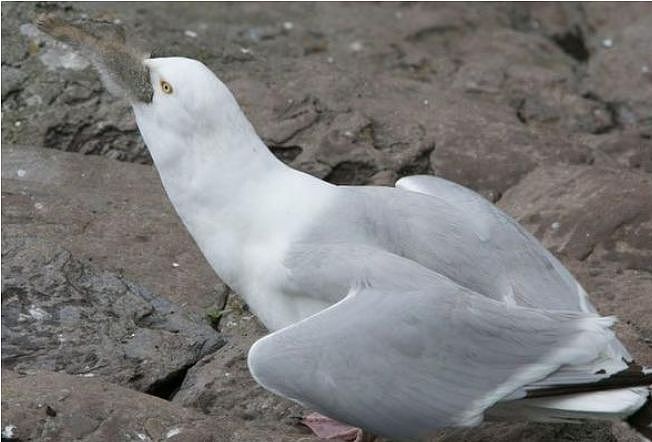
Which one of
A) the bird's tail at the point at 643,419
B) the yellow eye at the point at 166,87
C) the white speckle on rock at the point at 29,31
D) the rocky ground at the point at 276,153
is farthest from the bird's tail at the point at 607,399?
the white speckle on rock at the point at 29,31

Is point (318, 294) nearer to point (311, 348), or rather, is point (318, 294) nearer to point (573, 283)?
point (311, 348)

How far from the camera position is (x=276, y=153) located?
5941 millimetres

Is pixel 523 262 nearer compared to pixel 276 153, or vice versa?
pixel 523 262

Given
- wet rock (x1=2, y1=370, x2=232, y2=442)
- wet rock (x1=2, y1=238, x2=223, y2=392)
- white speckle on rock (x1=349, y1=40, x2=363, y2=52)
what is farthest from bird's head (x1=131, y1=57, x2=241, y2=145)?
white speckle on rock (x1=349, y1=40, x2=363, y2=52)

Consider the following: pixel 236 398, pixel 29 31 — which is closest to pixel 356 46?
pixel 29 31

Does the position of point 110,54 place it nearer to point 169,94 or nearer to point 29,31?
point 169,94

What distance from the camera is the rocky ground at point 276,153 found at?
14.4 ft

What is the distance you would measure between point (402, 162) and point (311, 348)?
7.31 feet

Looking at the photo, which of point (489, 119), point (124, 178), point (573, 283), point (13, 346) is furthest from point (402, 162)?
point (13, 346)

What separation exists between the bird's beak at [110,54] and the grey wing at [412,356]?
99 centimetres

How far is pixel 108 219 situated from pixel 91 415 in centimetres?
150

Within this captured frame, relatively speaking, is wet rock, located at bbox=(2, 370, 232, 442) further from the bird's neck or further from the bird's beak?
the bird's beak

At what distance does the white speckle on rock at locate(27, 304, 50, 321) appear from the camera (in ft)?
14.8

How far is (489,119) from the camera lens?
6.34 meters
